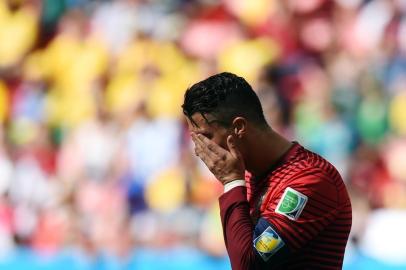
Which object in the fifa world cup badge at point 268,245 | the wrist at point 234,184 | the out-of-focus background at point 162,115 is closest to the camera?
the fifa world cup badge at point 268,245

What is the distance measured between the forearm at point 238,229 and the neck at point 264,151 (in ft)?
0.38

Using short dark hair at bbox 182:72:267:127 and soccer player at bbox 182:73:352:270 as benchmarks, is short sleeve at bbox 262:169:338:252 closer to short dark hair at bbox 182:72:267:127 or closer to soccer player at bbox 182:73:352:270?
soccer player at bbox 182:73:352:270

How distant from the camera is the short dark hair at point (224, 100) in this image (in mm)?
2812

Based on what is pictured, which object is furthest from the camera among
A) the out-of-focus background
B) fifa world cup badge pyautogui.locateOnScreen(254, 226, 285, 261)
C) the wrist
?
the out-of-focus background

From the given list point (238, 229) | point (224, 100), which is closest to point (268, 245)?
point (238, 229)

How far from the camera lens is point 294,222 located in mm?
2691

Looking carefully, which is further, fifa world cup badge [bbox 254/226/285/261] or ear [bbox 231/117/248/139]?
ear [bbox 231/117/248/139]

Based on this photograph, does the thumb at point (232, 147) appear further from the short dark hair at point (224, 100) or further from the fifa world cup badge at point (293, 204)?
the fifa world cup badge at point (293, 204)

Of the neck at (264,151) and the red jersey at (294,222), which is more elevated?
the neck at (264,151)

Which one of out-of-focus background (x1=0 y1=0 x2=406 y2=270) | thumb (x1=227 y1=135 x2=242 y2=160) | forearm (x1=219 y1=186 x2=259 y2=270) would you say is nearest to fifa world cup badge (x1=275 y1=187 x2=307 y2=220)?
forearm (x1=219 y1=186 x2=259 y2=270)

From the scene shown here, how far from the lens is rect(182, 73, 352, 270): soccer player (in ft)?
8.79

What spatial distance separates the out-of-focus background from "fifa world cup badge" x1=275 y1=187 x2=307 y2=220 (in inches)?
187

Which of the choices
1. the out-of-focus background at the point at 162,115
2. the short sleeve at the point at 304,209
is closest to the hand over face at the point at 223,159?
the short sleeve at the point at 304,209

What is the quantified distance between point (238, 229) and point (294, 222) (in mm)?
162
